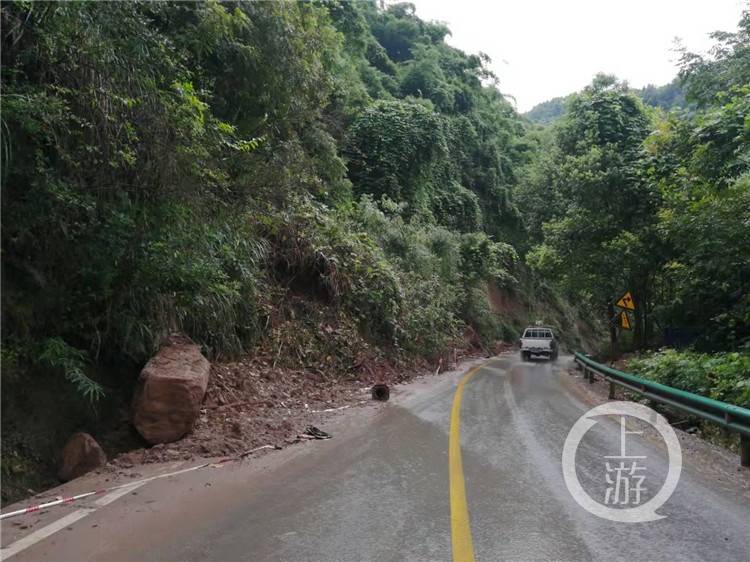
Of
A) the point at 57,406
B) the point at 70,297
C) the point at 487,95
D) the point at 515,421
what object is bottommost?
the point at 515,421

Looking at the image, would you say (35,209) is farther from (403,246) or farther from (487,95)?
(487,95)

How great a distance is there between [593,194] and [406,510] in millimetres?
20409

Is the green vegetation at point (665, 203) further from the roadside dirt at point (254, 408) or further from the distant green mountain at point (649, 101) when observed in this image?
the distant green mountain at point (649, 101)

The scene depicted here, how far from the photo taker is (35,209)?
664 centimetres

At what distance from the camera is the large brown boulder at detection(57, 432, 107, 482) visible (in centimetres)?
635

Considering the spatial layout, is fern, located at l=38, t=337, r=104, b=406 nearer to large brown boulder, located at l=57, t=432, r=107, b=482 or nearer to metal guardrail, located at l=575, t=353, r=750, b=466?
large brown boulder, located at l=57, t=432, r=107, b=482

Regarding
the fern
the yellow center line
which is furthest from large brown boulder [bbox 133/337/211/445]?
the yellow center line

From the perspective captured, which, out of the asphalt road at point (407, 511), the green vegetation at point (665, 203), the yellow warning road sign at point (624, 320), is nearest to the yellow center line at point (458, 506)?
the asphalt road at point (407, 511)

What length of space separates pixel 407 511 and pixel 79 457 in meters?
3.79

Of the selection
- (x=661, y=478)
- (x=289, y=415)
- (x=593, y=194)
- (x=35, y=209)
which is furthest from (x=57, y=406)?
(x=593, y=194)

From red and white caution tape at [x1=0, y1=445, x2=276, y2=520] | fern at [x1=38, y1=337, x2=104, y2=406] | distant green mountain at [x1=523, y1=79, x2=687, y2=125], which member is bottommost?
red and white caution tape at [x1=0, y1=445, x2=276, y2=520]

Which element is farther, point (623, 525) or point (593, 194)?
point (593, 194)

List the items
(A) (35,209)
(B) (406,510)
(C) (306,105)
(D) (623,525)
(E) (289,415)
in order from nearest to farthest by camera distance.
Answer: (D) (623,525), (B) (406,510), (A) (35,209), (E) (289,415), (C) (306,105)

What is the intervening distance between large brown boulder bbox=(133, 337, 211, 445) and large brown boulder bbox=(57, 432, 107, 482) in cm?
71
